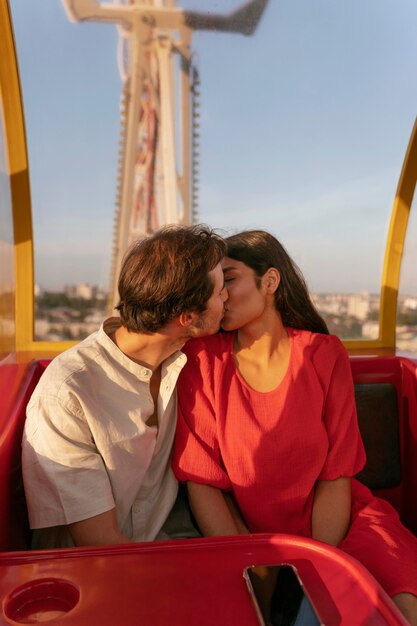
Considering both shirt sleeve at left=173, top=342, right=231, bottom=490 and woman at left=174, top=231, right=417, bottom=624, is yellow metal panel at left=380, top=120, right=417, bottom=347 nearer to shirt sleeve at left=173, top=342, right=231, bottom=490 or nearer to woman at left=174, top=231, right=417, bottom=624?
woman at left=174, top=231, right=417, bottom=624

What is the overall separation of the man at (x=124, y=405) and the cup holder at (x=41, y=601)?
36 centimetres

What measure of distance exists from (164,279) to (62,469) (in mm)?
529

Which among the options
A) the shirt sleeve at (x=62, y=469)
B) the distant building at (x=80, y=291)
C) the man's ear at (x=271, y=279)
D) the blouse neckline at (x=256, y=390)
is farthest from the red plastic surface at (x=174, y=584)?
the distant building at (x=80, y=291)

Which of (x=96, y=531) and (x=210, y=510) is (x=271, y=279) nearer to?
(x=210, y=510)

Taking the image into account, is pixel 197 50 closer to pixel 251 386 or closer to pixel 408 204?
pixel 408 204

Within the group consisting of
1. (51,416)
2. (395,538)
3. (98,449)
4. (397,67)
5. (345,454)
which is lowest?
(395,538)

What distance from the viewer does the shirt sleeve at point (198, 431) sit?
182 centimetres

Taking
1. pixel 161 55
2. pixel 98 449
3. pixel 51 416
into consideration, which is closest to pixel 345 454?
pixel 98 449

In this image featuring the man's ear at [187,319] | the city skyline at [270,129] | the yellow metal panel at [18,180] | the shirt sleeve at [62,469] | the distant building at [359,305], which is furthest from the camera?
the city skyline at [270,129]

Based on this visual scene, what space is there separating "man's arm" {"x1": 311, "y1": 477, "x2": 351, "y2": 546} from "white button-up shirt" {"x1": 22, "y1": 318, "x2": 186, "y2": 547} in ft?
1.41

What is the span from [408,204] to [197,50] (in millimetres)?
2149

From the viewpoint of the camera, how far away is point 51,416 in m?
1.55

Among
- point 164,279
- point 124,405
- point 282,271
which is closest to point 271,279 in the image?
point 282,271

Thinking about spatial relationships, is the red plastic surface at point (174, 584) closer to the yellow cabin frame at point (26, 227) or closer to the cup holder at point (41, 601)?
the cup holder at point (41, 601)
